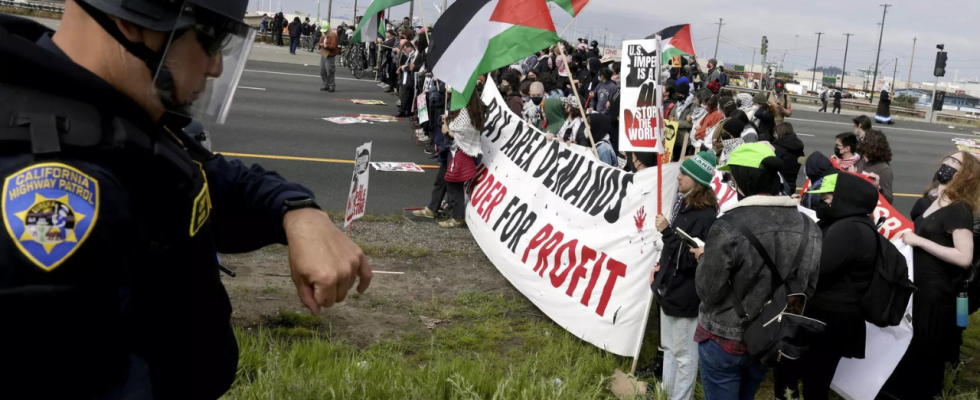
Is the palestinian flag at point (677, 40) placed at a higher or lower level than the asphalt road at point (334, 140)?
higher

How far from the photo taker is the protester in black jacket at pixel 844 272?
15.3 ft

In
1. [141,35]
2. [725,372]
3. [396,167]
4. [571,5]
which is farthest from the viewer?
[396,167]

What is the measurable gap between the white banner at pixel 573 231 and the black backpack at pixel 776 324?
1548 mm

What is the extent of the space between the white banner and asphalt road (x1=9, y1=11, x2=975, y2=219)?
214cm

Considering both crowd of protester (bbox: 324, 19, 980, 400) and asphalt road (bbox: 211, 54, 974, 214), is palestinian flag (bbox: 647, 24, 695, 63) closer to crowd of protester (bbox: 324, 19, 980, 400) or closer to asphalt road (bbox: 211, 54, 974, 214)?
asphalt road (bbox: 211, 54, 974, 214)

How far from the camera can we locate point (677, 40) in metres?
11.9

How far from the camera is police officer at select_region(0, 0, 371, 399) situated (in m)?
1.08

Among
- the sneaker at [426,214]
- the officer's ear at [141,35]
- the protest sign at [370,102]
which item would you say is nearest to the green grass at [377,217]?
the sneaker at [426,214]

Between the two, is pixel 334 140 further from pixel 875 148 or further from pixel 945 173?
pixel 945 173

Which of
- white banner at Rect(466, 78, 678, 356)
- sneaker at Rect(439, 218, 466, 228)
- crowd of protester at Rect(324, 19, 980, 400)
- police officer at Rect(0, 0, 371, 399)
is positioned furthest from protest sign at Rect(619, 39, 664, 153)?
police officer at Rect(0, 0, 371, 399)

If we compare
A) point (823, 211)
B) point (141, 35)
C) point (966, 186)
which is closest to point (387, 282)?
point (823, 211)

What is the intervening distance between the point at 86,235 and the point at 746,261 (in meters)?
3.50

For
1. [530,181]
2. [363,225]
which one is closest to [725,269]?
[530,181]

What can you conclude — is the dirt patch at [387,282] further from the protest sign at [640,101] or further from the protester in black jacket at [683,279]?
the protest sign at [640,101]
